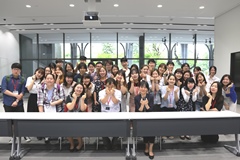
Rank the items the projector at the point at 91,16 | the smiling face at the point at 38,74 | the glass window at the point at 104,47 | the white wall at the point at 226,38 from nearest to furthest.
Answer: the smiling face at the point at 38,74 < the projector at the point at 91,16 < the white wall at the point at 226,38 < the glass window at the point at 104,47

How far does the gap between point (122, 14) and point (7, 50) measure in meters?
6.28

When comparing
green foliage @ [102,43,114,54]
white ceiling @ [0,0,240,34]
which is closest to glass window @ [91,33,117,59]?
green foliage @ [102,43,114,54]

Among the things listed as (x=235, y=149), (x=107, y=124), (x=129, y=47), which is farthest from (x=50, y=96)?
(x=129, y=47)

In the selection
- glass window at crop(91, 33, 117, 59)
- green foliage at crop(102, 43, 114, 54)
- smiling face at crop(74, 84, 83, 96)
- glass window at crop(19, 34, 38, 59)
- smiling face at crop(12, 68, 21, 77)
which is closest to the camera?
smiling face at crop(74, 84, 83, 96)

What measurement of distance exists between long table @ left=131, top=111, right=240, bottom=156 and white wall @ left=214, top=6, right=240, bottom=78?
162 inches

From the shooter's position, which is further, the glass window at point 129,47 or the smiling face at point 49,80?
the glass window at point 129,47

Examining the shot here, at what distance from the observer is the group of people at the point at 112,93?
3.03m

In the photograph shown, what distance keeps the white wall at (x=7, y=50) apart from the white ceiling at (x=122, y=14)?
42 cm

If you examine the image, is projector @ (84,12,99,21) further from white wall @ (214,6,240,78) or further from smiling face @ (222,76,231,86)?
white wall @ (214,6,240,78)

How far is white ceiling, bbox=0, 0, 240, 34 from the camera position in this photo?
552 centimetres

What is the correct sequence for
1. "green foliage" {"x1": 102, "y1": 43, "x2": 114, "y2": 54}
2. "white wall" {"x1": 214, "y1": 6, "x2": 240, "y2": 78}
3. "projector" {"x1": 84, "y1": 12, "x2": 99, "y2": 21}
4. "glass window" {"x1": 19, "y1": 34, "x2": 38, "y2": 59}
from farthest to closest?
"glass window" {"x1": 19, "y1": 34, "x2": 38, "y2": 59}, "green foliage" {"x1": 102, "y1": 43, "x2": 114, "y2": 54}, "white wall" {"x1": 214, "y1": 6, "x2": 240, "y2": 78}, "projector" {"x1": 84, "y1": 12, "x2": 99, "y2": 21}

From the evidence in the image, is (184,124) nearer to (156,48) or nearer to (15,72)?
(15,72)

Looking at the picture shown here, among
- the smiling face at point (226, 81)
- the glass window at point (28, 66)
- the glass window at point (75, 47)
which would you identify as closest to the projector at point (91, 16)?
the smiling face at point (226, 81)

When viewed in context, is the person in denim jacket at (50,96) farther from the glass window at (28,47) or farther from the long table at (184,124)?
the glass window at (28,47)
